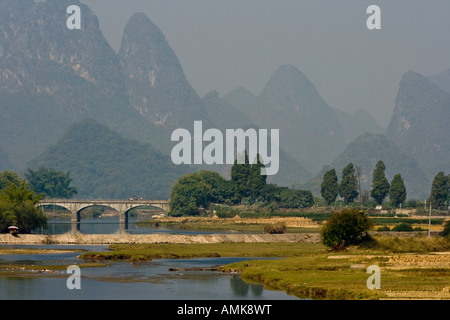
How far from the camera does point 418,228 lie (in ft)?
632

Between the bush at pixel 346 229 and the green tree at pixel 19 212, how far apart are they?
66046 millimetres

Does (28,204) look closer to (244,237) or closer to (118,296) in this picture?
(244,237)

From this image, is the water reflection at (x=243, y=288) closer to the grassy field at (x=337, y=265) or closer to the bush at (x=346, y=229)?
the grassy field at (x=337, y=265)

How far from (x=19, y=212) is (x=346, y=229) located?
70851mm

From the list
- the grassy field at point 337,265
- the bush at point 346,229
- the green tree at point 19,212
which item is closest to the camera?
the grassy field at point 337,265

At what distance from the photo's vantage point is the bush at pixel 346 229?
443ft

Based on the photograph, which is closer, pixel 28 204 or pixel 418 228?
pixel 28 204

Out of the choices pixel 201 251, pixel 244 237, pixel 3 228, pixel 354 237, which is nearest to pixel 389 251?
pixel 354 237

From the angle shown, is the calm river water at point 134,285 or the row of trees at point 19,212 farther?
the row of trees at point 19,212

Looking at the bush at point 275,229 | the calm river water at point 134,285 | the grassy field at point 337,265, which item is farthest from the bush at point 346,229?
the bush at point 275,229

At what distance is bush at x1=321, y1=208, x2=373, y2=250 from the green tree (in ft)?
217

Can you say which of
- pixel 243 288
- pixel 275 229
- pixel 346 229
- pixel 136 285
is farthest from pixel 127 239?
pixel 243 288

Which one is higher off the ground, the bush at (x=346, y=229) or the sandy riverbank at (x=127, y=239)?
the bush at (x=346, y=229)

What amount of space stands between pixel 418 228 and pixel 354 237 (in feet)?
200
